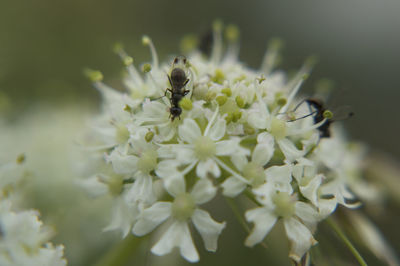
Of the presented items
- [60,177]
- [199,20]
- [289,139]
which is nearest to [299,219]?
[289,139]

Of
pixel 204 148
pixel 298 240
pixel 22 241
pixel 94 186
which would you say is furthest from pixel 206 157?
pixel 22 241

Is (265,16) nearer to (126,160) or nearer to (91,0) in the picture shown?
(91,0)

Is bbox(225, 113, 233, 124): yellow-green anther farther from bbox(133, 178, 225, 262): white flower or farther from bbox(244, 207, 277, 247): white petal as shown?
bbox(244, 207, 277, 247): white petal

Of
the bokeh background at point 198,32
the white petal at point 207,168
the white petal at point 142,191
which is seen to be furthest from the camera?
the bokeh background at point 198,32

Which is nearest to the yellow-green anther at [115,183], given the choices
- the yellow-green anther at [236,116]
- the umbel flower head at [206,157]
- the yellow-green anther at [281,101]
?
the umbel flower head at [206,157]

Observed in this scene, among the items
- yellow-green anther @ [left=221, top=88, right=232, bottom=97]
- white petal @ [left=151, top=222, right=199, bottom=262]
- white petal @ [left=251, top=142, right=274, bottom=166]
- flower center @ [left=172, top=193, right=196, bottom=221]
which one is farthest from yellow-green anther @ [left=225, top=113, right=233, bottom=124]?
white petal @ [left=151, top=222, right=199, bottom=262]

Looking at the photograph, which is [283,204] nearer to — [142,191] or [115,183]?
[142,191]

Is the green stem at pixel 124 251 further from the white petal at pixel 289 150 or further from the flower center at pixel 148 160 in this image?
the white petal at pixel 289 150
